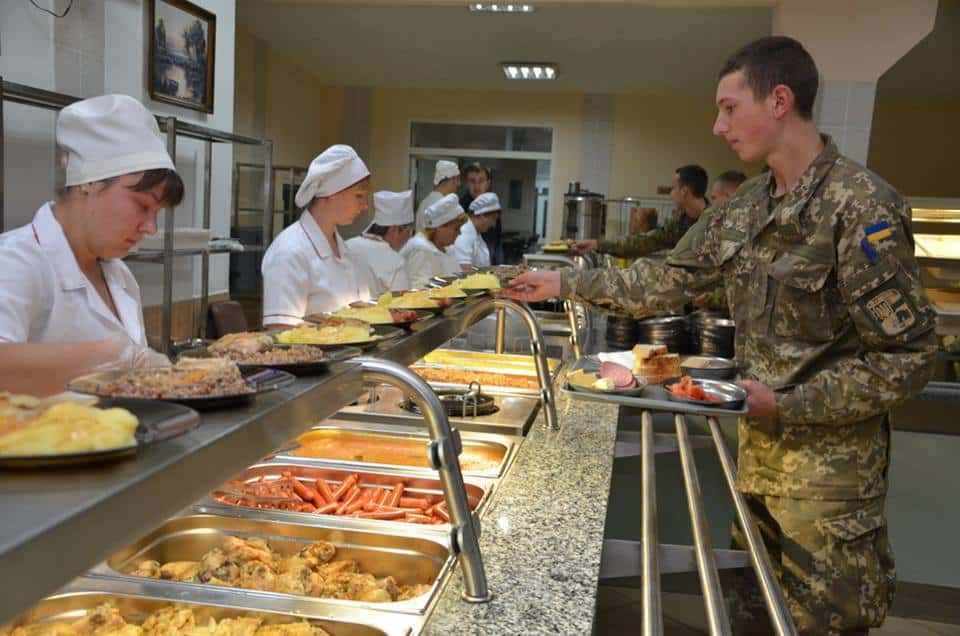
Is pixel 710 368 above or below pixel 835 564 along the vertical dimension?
above

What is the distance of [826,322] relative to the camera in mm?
1754

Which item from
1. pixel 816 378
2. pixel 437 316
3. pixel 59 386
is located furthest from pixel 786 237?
pixel 59 386

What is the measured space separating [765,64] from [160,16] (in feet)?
10.3

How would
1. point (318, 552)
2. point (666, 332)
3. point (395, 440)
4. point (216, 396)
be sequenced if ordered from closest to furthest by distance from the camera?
point (216, 396), point (318, 552), point (395, 440), point (666, 332)

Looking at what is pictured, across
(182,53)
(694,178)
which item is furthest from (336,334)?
(694,178)

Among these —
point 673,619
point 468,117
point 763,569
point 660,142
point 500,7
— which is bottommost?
point 673,619

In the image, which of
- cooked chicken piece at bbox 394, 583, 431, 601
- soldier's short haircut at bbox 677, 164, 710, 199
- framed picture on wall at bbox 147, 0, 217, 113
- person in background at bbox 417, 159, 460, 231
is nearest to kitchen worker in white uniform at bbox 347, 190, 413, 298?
person in background at bbox 417, 159, 460, 231

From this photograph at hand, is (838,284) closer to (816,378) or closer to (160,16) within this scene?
(816,378)

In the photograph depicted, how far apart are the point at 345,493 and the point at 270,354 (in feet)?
2.30

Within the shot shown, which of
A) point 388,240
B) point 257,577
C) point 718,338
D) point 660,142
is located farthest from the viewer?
point 660,142

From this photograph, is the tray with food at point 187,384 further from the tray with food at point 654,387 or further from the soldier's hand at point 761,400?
the soldier's hand at point 761,400

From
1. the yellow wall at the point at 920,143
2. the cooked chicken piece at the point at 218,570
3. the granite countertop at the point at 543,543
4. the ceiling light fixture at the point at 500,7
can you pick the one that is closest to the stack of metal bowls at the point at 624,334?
the granite countertop at the point at 543,543

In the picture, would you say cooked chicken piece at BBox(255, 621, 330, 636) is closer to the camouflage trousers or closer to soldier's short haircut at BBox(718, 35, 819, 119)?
the camouflage trousers

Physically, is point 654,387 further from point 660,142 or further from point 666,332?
point 660,142
